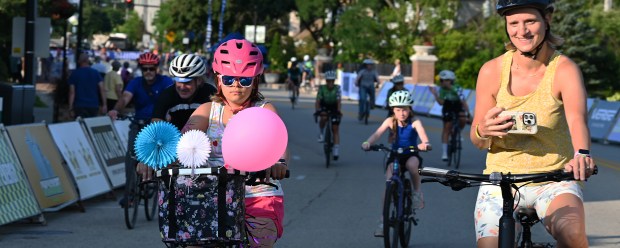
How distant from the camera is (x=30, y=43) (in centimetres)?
1984

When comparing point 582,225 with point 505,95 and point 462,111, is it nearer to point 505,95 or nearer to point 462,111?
point 505,95

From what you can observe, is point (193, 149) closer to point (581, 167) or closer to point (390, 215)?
point (581, 167)

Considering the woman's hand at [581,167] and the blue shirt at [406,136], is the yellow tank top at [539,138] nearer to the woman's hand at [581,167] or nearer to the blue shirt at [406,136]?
the woman's hand at [581,167]

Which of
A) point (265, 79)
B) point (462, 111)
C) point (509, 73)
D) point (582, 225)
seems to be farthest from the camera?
point (265, 79)

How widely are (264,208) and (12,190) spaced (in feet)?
22.4

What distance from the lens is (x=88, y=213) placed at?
14625 millimetres

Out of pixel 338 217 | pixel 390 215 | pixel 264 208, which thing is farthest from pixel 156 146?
pixel 338 217

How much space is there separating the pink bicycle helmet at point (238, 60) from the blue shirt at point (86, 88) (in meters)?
14.3

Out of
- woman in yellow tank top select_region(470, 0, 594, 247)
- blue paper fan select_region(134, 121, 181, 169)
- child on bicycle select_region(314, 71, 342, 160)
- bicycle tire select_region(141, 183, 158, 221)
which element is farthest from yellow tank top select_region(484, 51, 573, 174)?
child on bicycle select_region(314, 71, 342, 160)

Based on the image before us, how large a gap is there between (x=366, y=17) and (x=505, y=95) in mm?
59555

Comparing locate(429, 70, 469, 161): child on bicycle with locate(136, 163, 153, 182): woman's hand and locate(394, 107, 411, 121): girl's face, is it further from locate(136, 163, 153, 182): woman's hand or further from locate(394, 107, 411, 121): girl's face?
locate(136, 163, 153, 182): woman's hand

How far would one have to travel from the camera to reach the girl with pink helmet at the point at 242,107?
252 inches

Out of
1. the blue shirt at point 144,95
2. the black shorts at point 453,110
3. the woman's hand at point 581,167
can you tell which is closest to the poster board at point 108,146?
the blue shirt at point 144,95

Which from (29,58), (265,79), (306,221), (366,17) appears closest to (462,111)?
(29,58)
